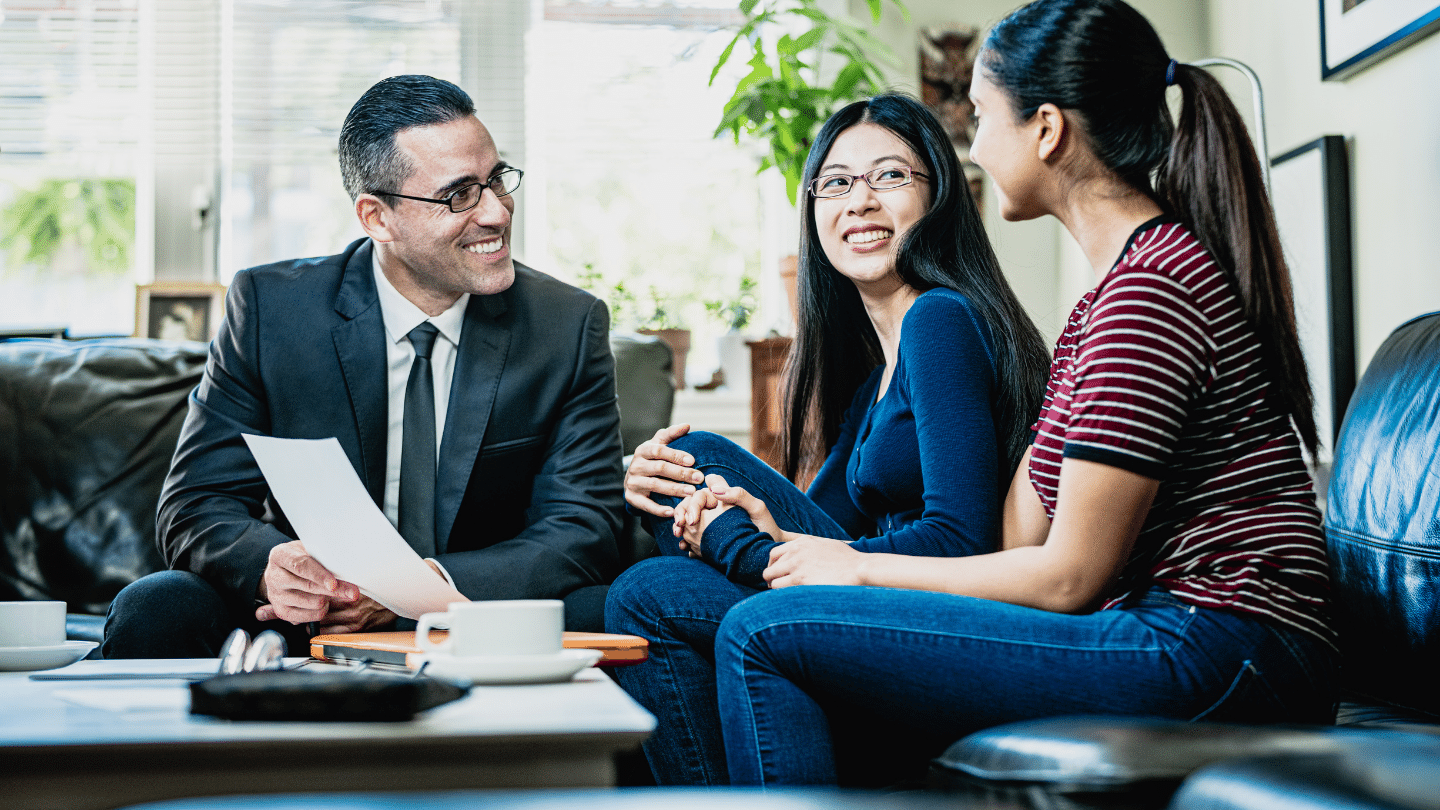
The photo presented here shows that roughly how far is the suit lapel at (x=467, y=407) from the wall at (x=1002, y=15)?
184cm

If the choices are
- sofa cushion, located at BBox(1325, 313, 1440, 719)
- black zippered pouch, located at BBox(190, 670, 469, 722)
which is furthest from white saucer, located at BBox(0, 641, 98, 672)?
sofa cushion, located at BBox(1325, 313, 1440, 719)

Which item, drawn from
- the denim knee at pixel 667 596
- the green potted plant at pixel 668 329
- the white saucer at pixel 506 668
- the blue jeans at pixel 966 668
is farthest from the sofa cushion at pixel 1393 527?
the green potted plant at pixel 668 329

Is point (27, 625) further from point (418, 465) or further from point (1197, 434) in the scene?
point (1197, 434)

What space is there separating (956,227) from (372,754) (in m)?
1.09

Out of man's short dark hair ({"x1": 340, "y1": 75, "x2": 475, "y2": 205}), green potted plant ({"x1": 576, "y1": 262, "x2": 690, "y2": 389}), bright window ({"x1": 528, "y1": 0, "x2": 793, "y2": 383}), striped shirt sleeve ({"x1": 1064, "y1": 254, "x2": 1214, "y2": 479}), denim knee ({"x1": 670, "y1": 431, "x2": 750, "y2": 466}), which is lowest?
denim knee ({"x1": 670, "y1": 431, "x2": 750, "y2": 466})

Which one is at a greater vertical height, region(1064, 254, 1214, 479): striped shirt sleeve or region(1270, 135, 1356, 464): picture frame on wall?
region(1270, 135, 1356, 464): picture frame on wall

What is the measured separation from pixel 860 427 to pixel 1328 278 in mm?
1338

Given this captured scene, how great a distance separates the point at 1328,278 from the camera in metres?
2.50

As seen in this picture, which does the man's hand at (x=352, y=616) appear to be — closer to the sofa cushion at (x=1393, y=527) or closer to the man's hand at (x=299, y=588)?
the man's hand at (x=299, y=588)

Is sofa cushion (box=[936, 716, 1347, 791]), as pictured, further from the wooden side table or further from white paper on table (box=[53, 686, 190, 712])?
the wooden side table

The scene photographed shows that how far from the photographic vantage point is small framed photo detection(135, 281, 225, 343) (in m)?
3.18

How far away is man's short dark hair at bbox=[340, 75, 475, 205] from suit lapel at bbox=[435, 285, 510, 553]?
0.26 meters

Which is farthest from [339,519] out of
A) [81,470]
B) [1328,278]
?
[1328,278]

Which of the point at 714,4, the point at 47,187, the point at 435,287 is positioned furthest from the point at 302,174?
the point at 435,287
